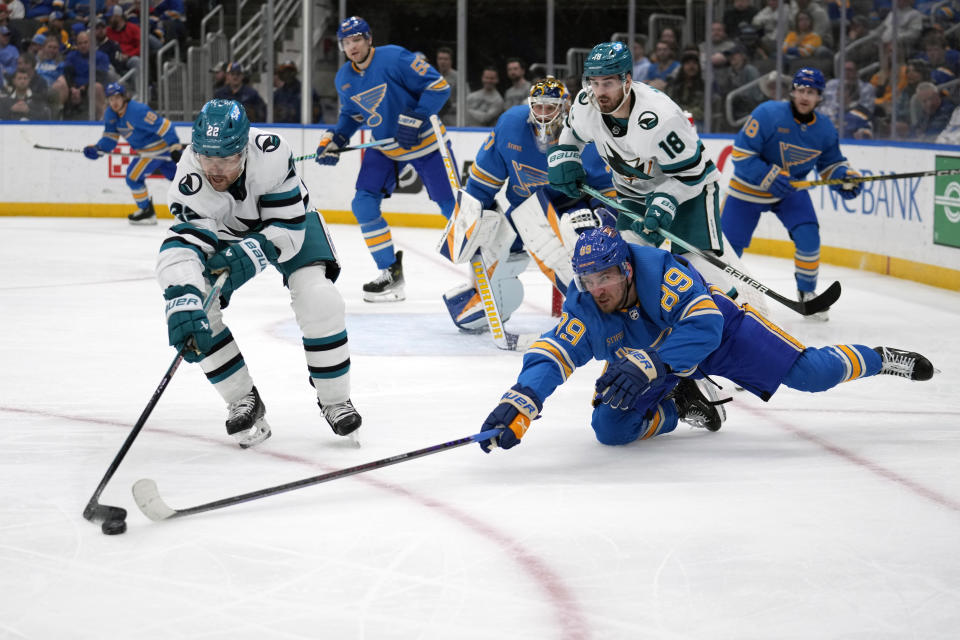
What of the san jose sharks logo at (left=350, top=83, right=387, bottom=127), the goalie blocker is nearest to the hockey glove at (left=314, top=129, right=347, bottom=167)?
the san jose sharks logo at (left=350, top=83, right=387, bottom=127)

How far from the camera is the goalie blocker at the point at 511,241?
15.3ft

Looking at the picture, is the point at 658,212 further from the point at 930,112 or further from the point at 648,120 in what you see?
the point at 930,112

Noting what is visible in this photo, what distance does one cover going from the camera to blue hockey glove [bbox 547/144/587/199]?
14.3 ft

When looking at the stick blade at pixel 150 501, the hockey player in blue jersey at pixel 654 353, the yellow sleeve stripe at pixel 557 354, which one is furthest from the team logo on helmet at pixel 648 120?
the stick blade at pixel 150 501

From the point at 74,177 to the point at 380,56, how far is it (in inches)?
197

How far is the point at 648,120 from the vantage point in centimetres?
390

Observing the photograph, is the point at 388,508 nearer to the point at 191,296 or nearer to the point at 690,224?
the point at 191,296

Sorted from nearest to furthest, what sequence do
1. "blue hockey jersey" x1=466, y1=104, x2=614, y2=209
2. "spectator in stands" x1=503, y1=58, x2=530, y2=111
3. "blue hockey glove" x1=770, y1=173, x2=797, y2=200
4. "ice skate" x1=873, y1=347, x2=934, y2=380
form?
1. "ice skate" x1=873, y1=347, x2=934, y2=380
2. "blue hockey jersey" x1=466, y1=104, x2=614, y2=209
3. "blue hockey glove" x1=770, y1=173, x2=797, y2=200
4. "spectator in stands" x1=503, y1=58, x2=530, y2=111

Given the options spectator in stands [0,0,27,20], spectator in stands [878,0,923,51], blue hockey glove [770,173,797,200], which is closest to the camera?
blue hockey glove [770,173,797,200]

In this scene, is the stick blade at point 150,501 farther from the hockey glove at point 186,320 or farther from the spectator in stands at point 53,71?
the spectator in stands at point 53,71

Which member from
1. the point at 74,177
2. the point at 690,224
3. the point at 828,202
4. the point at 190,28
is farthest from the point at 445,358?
the point at 190,28

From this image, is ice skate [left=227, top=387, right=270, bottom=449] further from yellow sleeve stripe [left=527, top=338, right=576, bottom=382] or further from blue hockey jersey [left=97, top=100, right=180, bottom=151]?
blue hockey jersey [left=97, top=100, right=180, bottom=151]

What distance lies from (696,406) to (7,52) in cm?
881

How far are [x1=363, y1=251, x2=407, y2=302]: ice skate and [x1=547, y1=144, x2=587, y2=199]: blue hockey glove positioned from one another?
1925mm
